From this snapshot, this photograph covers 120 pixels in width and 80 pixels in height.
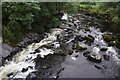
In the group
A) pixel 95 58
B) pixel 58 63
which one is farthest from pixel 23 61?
pixel 95 58

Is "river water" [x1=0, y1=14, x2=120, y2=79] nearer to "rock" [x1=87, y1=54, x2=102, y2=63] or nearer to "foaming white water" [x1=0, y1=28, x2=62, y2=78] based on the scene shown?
"foaming white water" [x1=0, y1=28, x2=62, y2=78]

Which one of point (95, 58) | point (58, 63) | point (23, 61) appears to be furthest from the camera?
point (95, 58)

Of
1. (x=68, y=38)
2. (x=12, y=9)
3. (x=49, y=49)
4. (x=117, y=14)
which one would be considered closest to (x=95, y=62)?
(x=49, y=49)

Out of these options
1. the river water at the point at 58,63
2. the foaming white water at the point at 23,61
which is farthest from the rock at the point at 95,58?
the foaming white water at the point at 23,61

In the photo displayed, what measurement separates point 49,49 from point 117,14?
42.2 feet

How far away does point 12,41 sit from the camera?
14133 millimetres

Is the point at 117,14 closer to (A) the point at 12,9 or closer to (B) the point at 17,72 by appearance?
(A) the point at 12,9

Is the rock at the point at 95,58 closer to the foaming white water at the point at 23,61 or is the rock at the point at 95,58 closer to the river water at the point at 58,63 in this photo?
the river water at the point at 58,63

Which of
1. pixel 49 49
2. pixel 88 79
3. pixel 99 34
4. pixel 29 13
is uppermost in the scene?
pixel 29 13

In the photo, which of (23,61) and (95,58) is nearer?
(23,61)

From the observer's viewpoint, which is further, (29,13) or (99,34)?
(99,34)

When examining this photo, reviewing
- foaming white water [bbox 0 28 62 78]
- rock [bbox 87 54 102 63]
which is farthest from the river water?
rock [bbox 87 54 102 63]

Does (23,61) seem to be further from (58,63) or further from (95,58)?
(95,58)

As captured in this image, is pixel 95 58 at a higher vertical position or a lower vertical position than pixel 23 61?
higher
